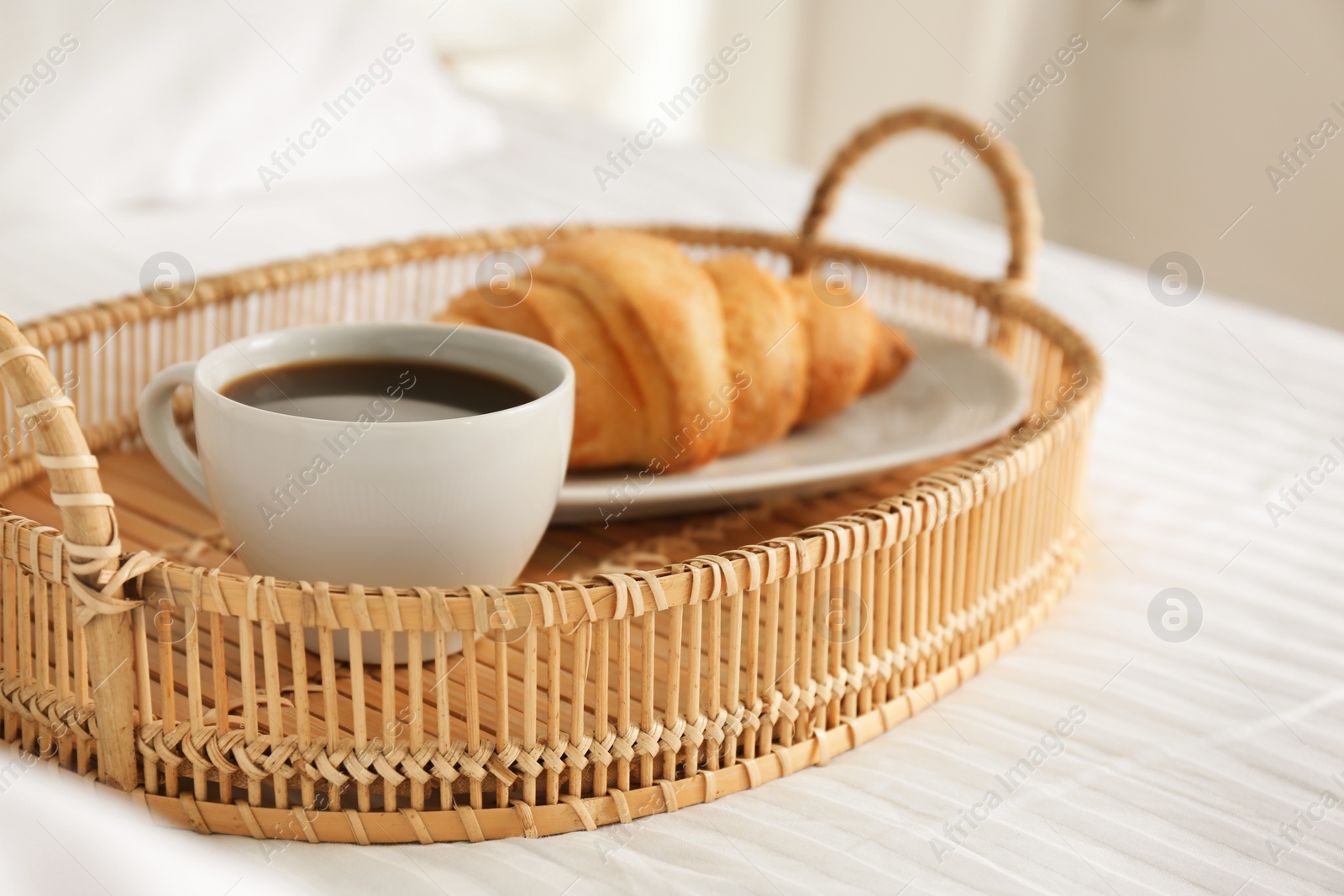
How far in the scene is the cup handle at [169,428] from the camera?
459 mm

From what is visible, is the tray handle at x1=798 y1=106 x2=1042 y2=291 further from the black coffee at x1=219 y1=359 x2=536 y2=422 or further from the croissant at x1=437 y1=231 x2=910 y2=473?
the black coffee at x1=219 y1=359 x2=536 y2=422

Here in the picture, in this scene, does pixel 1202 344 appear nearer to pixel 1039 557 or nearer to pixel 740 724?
pixel 1039 557

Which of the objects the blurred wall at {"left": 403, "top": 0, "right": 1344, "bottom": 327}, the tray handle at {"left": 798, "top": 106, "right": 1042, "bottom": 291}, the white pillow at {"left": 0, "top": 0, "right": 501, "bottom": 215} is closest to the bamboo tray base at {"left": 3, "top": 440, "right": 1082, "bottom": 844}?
the tray handle at {"left": 798, "top": 106, "right": 1042, "bottom": 291}

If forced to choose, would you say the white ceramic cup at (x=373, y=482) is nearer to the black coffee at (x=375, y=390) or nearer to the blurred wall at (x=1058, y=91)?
the black coffee at (x=375, y=390)

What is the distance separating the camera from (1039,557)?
556 millimetres

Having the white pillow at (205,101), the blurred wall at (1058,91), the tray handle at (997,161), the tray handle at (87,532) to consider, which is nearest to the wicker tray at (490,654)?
the tray handle at (87,532)

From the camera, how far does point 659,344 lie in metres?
0.59

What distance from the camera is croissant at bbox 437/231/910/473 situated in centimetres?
59

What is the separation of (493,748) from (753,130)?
2.39 meters

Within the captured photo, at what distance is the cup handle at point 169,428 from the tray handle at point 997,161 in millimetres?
487

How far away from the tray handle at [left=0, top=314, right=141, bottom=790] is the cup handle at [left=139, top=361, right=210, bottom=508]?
0.32 feet

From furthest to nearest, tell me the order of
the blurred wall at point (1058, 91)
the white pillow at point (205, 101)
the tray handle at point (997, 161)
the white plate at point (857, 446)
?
the blurred wall at point (1058, 91)
the white pillow at point (205, 101)
the tray handle at point (997, 161)
the white plate at point (857, 446)

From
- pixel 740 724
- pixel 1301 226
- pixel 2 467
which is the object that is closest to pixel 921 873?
pixel 740 724

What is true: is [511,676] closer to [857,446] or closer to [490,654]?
[490,654]
